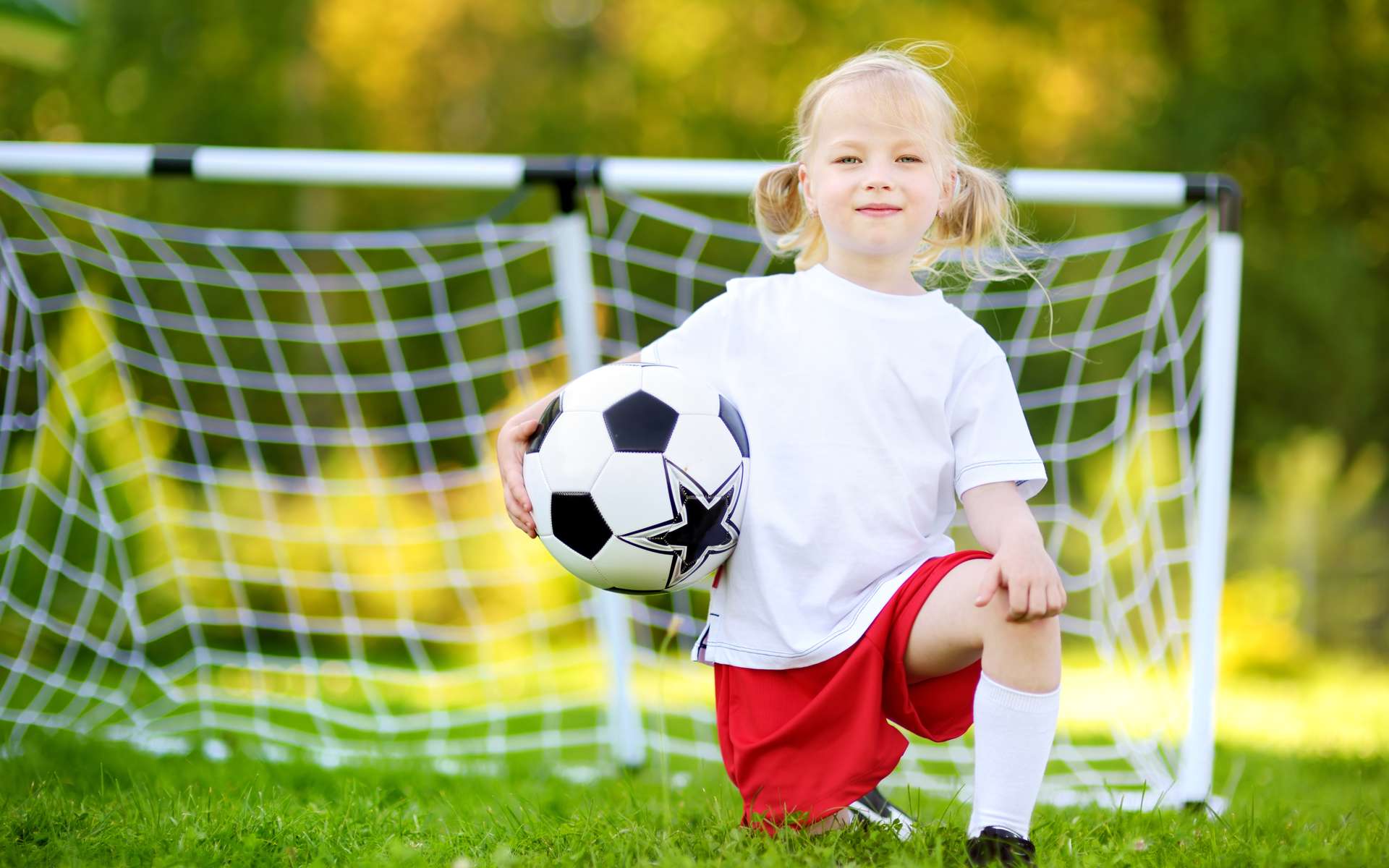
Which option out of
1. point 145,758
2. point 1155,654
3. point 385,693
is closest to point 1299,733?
point 1155,654

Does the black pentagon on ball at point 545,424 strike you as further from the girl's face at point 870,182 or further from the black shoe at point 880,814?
the black shoe at point 880,814

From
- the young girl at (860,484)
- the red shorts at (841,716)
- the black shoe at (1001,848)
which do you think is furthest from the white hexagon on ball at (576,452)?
the black shoe at (1001,848)

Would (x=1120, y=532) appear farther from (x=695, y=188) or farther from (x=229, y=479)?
(x=229, y=479)

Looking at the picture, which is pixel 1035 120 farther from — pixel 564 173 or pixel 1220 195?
pixel 564 173

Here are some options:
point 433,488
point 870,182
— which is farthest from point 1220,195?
point 433,488

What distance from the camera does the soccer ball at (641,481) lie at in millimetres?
1971

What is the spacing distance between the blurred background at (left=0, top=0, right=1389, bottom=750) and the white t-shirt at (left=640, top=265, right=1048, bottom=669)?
425cm

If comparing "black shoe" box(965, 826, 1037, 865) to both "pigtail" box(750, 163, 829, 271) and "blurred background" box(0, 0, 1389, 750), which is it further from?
"blurred background" box(0, 0, 1389, 750)

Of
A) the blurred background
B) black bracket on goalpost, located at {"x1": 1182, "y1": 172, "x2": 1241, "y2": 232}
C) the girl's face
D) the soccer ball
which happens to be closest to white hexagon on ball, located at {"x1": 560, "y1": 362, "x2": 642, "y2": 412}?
the soccer ball

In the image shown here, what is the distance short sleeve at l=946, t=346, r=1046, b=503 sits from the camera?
1.93m

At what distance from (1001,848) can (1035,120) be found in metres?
10.4

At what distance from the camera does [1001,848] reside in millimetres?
1812

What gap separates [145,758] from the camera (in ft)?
10.2

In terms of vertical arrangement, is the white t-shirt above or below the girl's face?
below
